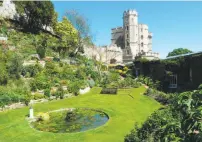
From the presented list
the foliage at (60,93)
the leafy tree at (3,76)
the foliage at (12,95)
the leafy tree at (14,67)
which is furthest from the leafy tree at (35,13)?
the foliage at (12,95)

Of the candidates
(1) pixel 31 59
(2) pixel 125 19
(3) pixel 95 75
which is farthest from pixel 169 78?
(2) pixel 125 19

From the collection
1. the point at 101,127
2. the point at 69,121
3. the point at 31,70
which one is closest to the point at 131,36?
the point at 31,70

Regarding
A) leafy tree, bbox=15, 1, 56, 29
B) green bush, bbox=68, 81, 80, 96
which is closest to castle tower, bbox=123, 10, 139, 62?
leafy tree, bbox=15, 1, 56, 29

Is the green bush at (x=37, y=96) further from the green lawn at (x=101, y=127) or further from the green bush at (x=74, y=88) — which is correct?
the green bush at (x=74, y=88)

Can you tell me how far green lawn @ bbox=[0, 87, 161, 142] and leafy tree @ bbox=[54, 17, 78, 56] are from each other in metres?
22.2

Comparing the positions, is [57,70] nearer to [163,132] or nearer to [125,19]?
[163,132]

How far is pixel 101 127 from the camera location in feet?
51.2

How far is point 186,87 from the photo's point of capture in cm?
2989

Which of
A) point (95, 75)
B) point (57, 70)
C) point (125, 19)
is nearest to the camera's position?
point (57, 70)

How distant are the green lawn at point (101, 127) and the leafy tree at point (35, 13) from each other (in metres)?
26.6

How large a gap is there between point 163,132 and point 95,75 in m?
29.2

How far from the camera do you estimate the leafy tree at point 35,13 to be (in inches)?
1803

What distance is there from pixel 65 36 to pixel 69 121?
34060 millimetres

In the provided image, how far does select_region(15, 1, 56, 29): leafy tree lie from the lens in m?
45.8
